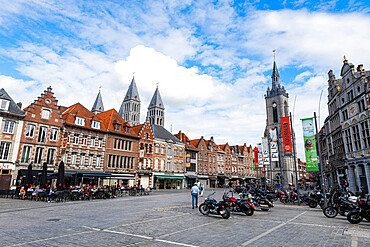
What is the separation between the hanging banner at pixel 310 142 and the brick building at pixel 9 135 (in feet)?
94.6

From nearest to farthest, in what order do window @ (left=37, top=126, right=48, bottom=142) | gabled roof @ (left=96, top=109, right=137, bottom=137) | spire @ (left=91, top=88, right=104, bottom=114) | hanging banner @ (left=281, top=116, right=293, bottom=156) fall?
hanging banner @ (left=281, top=116, right=293, bottom=156)
window @ (left=37, top=126, right=48, bottom=142)
gabled roof @ (left=96, top=109, right=137, bottom=137)
spire @ (left=91, top=88, right=104, bottom=114)

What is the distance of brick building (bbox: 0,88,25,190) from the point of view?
2566cm

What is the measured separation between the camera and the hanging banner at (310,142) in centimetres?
1731

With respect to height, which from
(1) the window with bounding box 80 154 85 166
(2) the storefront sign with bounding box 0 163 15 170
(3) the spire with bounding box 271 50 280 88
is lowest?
(2) the storefront sign with bounding box 0 163 15 170

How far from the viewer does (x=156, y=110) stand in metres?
111

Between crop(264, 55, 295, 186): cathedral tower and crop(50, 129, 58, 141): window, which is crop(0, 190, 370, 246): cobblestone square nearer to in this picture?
crop(50, 129, 58, 141): window

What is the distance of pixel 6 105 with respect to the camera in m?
26.4

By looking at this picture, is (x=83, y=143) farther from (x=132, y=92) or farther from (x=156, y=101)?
(x=132, y=92)

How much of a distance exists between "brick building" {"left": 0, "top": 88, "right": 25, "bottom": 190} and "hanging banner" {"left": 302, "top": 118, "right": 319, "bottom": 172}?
28.8m

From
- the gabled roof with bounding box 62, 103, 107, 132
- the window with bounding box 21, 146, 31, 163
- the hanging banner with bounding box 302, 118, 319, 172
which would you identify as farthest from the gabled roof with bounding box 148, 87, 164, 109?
the hanging banner with bounding box 302, 118, 319, 172

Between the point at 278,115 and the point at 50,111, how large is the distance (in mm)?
→ 78148

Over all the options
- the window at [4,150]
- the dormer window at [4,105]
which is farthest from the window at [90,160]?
the dormer window at [4,105]

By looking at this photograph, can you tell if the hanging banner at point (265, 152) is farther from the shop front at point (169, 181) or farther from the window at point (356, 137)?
the shop front at point (169, 181)

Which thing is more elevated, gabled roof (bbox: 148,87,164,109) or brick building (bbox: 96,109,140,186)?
gabled roof (bbox: 148,87,164,109)
